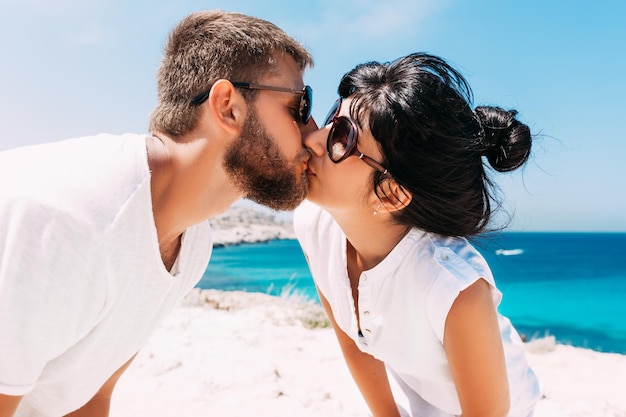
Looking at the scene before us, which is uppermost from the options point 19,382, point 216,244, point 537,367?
point 19,382

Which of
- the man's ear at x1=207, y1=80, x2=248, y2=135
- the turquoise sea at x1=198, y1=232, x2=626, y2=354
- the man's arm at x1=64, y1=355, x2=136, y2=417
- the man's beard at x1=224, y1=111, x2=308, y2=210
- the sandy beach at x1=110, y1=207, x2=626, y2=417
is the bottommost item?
the turquoise sea at x1=198, y1=232, x2=626, y2=354

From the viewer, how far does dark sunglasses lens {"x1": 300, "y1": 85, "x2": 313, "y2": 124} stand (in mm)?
2906

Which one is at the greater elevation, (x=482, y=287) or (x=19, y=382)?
(x=482, y=287)

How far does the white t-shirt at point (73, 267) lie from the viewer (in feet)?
5.83

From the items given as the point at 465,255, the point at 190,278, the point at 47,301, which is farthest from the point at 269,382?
the point at 47,301

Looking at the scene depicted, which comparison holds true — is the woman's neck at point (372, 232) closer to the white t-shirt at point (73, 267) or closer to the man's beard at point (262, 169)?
the man's beard at point (262, 169)

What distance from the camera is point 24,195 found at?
180 centimetres

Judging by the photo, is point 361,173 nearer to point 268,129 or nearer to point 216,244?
point 268,129

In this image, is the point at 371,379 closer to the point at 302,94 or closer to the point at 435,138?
the point at 435,138

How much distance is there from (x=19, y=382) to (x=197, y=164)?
1283mm

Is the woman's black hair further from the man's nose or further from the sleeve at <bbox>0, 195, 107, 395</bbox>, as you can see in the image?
the sleeve at <bbox>0, 195, 107, 395</bbox>

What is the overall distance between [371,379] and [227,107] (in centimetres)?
210

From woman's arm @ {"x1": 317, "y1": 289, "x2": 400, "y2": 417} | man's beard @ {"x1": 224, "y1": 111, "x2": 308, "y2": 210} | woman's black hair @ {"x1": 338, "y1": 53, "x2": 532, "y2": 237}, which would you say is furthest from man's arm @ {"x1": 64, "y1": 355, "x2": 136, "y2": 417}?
woman's black hair @ {"x1": 338, "y1": 53, "x2": 532, "y2": 237}

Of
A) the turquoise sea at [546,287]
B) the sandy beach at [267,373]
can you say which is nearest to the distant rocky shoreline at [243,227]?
the turquoise sea at [546,287]
